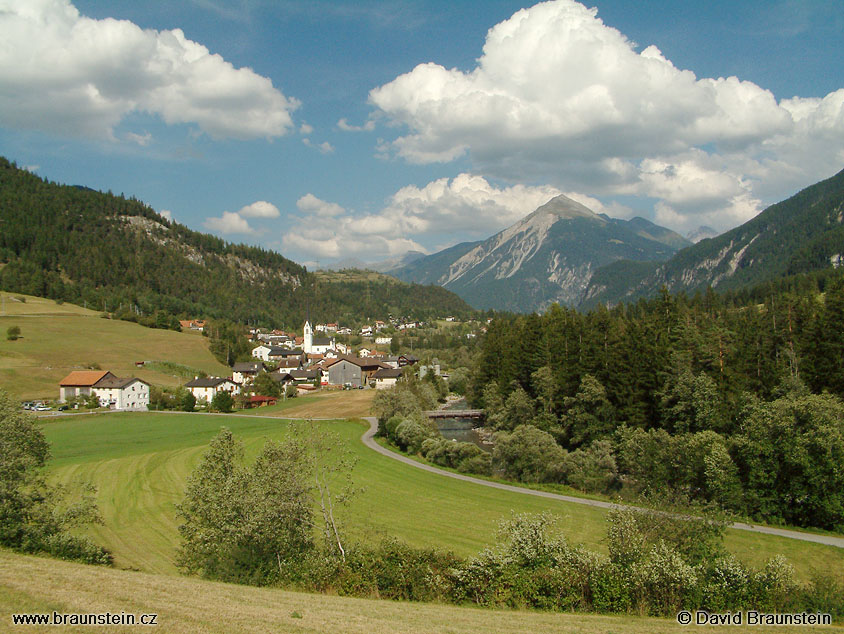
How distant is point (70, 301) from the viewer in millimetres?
154250

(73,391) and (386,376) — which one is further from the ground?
(73,391)

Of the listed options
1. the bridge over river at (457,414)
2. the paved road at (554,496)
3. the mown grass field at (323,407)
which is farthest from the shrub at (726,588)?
the mown grass field at (323,407)

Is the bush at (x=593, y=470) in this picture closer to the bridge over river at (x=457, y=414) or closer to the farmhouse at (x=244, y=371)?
the bridge over river at (x=457, y=414)

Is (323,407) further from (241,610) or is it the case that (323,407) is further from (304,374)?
(241,610)

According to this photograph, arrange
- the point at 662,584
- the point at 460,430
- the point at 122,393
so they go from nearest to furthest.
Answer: the point at 662,584 → the point at 460,430 → the point at 122,393

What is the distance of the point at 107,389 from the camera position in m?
84.0

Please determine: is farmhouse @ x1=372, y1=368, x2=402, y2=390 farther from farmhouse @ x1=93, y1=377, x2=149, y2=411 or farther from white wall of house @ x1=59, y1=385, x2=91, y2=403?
white wall of house @ x1=59, y1=385, x2=91, y2=403

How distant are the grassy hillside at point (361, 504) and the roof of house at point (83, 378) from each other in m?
24.8

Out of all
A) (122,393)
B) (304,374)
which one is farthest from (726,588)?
(304,374)

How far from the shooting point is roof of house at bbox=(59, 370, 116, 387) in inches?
3312

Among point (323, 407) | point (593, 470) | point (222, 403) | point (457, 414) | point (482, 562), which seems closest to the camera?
point (482, 562)

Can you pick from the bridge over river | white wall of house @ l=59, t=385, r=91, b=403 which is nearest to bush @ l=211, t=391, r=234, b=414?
white wall of house @ l=59, t=385, r=91, b=403

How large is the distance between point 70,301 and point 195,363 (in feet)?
221

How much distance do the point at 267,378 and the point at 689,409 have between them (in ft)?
244
